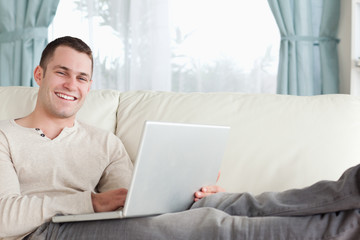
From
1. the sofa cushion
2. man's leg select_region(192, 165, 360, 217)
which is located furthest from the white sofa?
man's leg select_region(192, 165, 360, 217)

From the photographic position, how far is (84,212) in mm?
1525

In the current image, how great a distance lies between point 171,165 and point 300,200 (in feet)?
1.16

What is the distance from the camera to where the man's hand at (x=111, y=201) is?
1.51m

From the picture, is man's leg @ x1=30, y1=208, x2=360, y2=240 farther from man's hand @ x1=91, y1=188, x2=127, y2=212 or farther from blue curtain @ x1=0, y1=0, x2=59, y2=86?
blue curtain @ x1=0, y1=0, x2=59, y2=86

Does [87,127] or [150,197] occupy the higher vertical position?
[87,127]

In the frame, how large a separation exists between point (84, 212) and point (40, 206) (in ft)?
0.43

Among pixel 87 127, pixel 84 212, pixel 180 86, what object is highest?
pixel 180 86

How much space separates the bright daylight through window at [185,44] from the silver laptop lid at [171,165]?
151 cm

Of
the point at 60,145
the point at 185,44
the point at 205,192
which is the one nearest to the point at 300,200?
the point at 205,192

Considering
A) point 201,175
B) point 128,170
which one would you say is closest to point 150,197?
point 201,175

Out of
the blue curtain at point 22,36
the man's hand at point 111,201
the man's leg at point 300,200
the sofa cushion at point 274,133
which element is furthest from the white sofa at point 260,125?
the blue curtain at point 22,36

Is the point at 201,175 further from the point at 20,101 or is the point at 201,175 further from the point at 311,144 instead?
the point at 20,101

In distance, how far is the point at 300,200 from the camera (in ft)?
4.42

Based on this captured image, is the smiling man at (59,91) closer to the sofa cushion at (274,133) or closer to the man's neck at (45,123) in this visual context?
the man's neck at (45,123)
